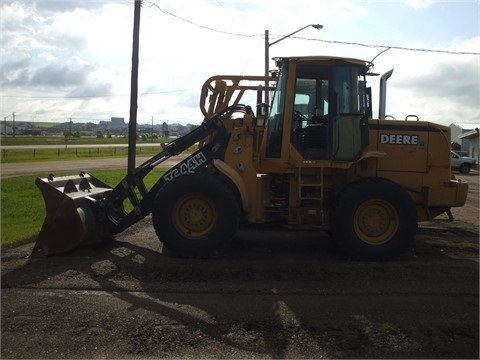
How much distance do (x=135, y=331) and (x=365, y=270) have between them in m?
3.40

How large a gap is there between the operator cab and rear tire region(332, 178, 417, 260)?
640 mm

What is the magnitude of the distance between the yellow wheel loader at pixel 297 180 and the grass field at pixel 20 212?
166 centimetres

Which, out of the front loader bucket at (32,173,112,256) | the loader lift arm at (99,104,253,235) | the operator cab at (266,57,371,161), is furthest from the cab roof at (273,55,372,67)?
the front loader bucket at (32,173,112,256)

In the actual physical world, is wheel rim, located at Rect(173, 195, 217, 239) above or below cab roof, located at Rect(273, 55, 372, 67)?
below

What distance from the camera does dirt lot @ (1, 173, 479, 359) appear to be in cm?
427

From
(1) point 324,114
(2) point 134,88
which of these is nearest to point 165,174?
(1) point 324,114

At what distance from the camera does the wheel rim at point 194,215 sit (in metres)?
7.39

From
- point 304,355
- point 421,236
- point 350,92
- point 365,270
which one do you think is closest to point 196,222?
point 365,270

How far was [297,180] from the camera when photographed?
25.0 ft

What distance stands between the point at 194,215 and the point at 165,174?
1.04 metres

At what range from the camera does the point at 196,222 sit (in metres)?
7.43

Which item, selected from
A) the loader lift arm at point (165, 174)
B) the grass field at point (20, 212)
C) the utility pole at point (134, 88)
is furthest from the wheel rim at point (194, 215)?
the utility pole at point (134, 88)

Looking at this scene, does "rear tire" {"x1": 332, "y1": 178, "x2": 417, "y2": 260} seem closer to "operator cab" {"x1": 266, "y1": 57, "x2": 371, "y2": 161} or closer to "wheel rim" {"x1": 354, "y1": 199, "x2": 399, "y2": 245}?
"wheel rim" {"x1": 354, "y1": 199, "x2": 399, "y2": 245}

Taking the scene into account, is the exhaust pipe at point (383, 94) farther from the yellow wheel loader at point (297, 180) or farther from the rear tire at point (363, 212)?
the rear tire at point (363, 212)
